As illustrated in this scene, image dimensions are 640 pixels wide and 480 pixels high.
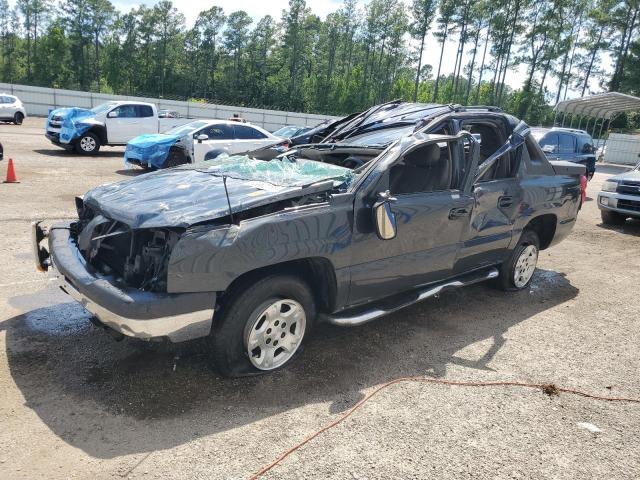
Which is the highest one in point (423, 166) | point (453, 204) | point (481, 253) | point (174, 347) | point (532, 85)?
point (532, 85)

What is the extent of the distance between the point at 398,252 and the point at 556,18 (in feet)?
205

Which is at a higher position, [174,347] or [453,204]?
[453,204]

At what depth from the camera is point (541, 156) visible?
5.81 m

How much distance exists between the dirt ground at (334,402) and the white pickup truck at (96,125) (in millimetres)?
11528

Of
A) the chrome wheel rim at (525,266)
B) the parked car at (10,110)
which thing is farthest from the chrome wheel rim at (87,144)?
the chrome wheel rim at (525,266)

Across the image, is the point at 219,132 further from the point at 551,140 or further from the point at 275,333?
the point at 275,333

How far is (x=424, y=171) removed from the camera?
4461 mm

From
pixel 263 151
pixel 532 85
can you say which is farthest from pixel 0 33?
pixel 263 151

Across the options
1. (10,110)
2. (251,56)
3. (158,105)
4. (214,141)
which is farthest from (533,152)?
(251,56)

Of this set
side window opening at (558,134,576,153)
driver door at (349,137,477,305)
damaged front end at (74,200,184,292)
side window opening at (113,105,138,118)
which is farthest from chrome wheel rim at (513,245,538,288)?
side window opening at (113,105,138,118)

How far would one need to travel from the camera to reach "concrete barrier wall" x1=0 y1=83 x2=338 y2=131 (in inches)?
1320

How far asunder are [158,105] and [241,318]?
38657 millimetres

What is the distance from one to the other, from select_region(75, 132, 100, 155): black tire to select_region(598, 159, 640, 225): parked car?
46.5 ft

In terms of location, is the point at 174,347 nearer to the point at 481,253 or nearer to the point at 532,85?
the point at 481,253
